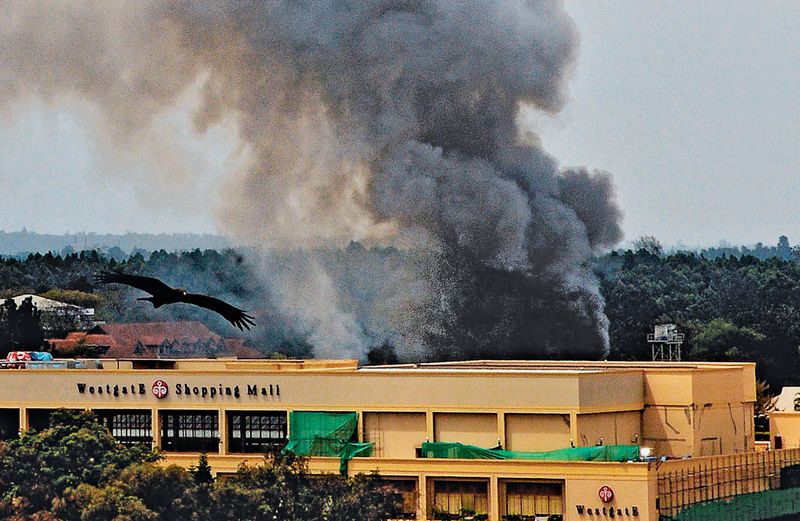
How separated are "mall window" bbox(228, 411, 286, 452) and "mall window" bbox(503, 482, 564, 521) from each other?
32.4 ft

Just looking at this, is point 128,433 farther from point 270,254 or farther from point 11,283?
point 11,283

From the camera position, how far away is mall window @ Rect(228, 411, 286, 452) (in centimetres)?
8494

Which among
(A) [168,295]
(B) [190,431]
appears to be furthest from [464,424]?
(A) [168,295]

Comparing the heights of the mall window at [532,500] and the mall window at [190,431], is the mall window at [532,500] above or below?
below

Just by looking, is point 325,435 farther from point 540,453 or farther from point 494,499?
point 540,453

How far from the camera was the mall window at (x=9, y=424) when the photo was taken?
294 feet

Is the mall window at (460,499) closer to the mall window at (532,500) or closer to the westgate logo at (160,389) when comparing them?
the mall window at (532,500)

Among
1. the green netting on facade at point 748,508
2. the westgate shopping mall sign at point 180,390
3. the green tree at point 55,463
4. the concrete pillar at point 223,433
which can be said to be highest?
the westgate shopping mall sign at point 180,390

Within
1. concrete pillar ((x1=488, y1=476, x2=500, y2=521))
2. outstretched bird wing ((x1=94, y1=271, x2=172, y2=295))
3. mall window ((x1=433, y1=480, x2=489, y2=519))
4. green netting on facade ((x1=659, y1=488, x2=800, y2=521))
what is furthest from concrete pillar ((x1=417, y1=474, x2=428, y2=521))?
outstretched bird wing ((x1=94, y1=271, x2=172, y2=295))

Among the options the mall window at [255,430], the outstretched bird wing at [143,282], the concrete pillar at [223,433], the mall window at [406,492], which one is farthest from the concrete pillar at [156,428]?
the mall window at [406,492]

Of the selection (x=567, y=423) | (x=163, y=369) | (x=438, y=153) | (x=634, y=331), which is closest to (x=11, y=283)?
(x=634, y=331)

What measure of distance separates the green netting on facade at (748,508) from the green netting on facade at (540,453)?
2.64m

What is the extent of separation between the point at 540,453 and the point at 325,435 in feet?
28.1

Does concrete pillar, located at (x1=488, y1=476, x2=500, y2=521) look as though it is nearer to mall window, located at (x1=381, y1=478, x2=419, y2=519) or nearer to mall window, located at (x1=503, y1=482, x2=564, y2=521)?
mall window, located at (x1=503, y1=482, x2=564, y2=521)
